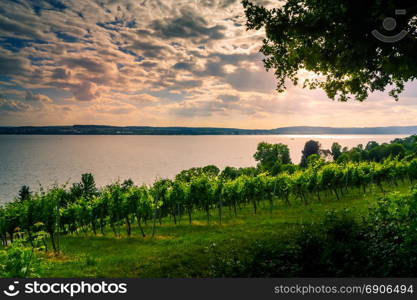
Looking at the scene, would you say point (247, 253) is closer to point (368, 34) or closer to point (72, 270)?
point (72, 270)

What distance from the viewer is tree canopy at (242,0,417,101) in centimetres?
887

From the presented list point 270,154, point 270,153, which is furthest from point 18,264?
point 270,153

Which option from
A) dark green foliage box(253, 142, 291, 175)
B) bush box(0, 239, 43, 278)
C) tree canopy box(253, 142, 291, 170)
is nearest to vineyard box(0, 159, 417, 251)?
bush box(0, 239, 43, 278)

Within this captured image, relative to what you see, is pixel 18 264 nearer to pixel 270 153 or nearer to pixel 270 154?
pixel 270 154

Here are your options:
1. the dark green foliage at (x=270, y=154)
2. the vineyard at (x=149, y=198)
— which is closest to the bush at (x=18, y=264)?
the vineyard at (x=149, y=198)

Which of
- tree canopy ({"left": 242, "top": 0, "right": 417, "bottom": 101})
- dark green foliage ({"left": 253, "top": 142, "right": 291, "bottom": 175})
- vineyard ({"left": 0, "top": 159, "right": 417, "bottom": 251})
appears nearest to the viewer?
tree canopy ({"left": 242, "top": 0, "right": 417, "bottom": 101})

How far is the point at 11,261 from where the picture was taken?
619cm

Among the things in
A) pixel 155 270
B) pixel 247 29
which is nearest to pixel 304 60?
pixel 247 29

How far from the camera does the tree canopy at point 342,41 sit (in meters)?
8.87

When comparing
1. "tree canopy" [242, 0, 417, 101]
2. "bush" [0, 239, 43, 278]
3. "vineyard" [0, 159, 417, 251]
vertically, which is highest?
"tree canopy" [242, 0, 417, 101]

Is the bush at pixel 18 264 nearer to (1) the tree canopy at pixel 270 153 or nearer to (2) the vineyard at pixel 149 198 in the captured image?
(2) the vineyard at pixel 149 198

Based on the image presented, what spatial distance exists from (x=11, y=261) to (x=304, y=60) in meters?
11.9

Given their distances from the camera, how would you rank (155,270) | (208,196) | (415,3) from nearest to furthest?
(415,3)
(155,270)
(208,196)

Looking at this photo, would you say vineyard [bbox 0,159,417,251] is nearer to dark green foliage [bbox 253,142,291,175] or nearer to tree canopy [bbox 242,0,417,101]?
tree canopy [bbox 242,0,417,101]
